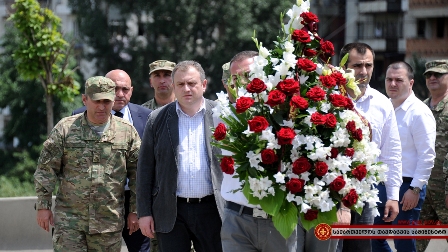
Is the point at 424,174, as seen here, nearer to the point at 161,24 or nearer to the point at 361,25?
the point at 161,24

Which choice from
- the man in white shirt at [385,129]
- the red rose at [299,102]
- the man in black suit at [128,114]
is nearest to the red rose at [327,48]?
the red rose at [299,102]

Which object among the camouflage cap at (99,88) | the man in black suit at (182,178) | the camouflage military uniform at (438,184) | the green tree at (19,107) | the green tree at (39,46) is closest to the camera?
the man in black suit at (182,178)

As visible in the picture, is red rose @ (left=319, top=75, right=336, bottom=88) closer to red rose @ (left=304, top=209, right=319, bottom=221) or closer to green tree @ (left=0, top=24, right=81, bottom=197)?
red rose @ (left=304, top=209, right=319, bottom=221)

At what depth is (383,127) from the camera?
22.5ft

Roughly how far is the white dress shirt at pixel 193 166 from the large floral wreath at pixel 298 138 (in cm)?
133

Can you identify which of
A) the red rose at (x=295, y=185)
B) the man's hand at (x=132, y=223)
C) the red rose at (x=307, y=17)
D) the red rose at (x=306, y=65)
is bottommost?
the man's hand at (x=132, y=223)

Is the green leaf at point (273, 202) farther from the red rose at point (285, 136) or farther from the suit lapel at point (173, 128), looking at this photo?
the suit lapel at point (173, 128)

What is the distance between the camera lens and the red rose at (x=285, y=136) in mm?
5113

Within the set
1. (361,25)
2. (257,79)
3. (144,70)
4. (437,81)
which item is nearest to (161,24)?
(144,70)

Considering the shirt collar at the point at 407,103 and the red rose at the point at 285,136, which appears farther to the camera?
the shirt collar at the point at 407,103

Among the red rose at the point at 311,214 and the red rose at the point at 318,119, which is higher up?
the red rose at the point at 318,119

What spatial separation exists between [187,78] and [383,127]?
5.49 ft

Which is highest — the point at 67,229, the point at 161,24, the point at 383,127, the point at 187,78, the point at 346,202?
the point at 161,24

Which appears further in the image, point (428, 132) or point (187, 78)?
point (428, 132)
